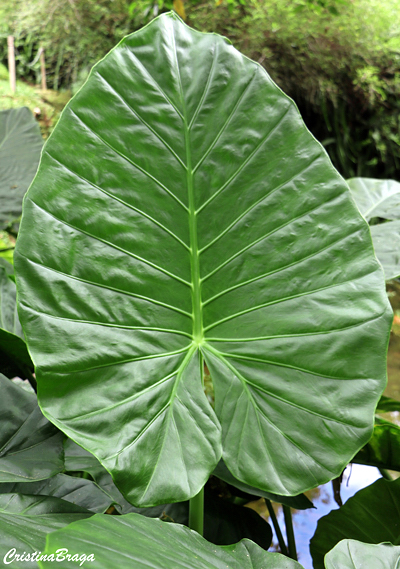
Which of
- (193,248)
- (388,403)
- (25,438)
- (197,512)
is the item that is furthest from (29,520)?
(388,403)

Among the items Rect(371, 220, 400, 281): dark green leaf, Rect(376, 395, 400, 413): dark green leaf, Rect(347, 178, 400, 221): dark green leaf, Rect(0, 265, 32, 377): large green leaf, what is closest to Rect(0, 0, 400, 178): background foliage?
Rect(347, 178, 400, 221): dark green leaf

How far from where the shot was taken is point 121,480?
47cm

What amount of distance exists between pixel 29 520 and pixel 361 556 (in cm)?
36

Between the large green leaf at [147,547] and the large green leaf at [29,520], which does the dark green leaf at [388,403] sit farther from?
the large green leaf at [29,520]

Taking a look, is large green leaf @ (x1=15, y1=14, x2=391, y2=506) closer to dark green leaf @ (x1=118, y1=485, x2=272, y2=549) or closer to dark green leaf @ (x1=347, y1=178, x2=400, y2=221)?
dark green leaf @ (x1=118, y1=485, x2=272, y2=549)

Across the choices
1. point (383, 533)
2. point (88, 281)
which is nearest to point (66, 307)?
point (88, 281)

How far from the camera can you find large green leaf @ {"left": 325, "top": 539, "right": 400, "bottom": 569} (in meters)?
0.47

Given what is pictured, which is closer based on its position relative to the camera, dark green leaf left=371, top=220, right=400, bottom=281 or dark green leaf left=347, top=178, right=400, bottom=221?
dark green leaf left=371, top=220, right=400, bottom=281

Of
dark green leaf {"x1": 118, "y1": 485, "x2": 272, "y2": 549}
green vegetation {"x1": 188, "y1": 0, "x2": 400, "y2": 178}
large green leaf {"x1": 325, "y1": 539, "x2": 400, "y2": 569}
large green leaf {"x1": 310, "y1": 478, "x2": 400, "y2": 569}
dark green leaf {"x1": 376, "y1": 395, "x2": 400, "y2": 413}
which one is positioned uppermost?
green vegetation {"x1": 188, "y1": 0, "x2": 400, "y2": 178}

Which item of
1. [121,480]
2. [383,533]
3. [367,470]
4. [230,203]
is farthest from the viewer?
[367,470]

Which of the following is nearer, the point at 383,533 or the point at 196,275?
the point at 196,275

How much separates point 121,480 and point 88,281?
23 centimetres

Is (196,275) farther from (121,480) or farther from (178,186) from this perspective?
(121,480)

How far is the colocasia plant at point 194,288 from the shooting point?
48 cm
